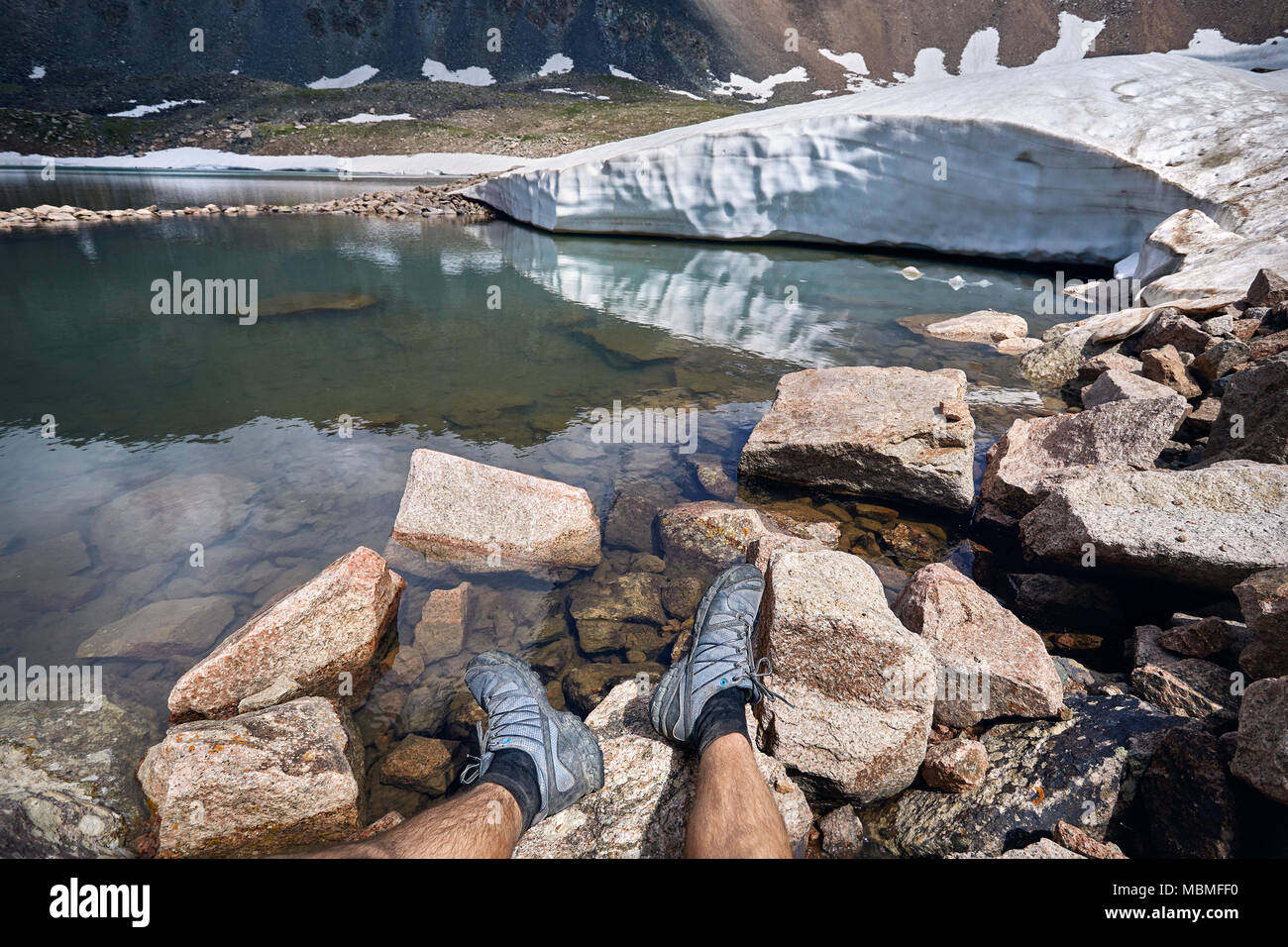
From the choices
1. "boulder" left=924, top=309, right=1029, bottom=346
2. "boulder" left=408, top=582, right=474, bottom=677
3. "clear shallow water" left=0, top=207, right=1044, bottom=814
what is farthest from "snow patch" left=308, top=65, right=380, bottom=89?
"boulder" left=408, top=582, right=474, bottom=677

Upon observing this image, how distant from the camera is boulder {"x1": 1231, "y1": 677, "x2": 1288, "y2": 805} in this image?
173 cm

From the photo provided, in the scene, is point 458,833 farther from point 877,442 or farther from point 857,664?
point 877,442

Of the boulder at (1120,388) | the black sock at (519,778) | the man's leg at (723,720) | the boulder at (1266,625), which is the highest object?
the boulder at (1120,388)

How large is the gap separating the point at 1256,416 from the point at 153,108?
3874 inches

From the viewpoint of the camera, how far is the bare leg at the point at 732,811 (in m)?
1.89

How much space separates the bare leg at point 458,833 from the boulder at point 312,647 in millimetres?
1090

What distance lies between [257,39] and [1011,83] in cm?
11732

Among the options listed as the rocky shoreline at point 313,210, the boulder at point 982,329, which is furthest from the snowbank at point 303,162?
the boulder at point 982,329

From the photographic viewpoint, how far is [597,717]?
2795 millimetres

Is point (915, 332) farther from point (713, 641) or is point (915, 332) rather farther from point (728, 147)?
point (728, 147)

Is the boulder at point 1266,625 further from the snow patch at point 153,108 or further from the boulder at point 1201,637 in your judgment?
the snow patch at point 153,108

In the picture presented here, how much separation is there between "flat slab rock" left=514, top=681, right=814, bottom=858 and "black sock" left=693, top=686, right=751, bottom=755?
0.42 ft

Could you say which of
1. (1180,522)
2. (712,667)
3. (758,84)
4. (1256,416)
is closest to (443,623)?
(712,667)

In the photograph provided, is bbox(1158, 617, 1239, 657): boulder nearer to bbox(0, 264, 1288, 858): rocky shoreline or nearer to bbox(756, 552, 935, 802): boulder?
bbox(0, 264, 1288, 858): rocky shoreline
